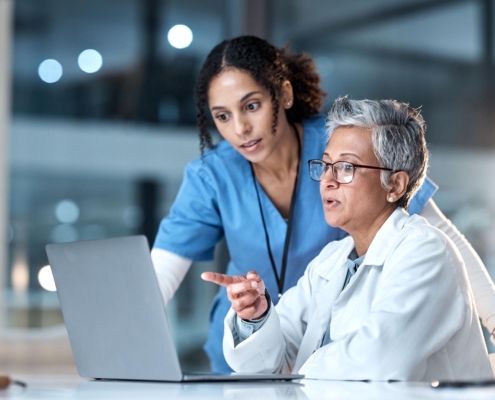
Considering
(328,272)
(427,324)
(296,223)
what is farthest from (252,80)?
(427,324)

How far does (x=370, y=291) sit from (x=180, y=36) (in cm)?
307

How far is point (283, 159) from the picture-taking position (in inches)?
84.1

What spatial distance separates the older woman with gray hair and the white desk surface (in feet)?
0.42

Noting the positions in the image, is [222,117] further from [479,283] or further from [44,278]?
[44,278]

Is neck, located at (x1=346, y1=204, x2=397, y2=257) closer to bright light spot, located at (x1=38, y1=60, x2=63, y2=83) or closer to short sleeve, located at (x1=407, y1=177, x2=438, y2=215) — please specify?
short sleeve, located at (x1=407, y1=177, x2=438, y2=215)

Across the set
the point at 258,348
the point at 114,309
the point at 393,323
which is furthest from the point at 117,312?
the point at 393,323

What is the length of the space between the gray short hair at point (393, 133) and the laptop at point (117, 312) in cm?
56

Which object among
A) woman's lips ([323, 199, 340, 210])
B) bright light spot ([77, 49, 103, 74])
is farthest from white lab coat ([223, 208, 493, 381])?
bright light spot ([77, 49, 103, 74])

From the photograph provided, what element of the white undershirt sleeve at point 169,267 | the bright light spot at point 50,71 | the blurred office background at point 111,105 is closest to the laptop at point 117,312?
the white undershirt sleeve at point 169,267

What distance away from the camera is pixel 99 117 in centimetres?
432

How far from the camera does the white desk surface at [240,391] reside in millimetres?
1073

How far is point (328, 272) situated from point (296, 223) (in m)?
0.37

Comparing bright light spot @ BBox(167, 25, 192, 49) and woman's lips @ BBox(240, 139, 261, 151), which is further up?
bright light spot @ BBox(167, 25, 192, 49)

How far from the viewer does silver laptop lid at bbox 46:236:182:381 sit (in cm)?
129
